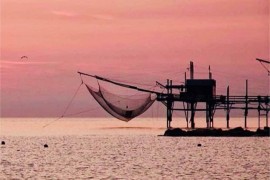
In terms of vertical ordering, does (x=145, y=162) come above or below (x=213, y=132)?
below

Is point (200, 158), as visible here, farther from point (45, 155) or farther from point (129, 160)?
point (45, 155)

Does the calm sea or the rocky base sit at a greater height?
the rocky base

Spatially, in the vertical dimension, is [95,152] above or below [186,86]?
below

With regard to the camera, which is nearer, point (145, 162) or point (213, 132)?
point (145, 162)

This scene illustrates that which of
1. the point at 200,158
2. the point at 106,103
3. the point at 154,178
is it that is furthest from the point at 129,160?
the point at 106,103

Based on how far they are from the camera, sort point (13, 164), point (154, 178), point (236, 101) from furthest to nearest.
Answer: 1. point (236, 101)
2. point (13, 164)
3. point (154, 178)

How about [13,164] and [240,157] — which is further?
[240,157]

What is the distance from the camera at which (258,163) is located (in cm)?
8750

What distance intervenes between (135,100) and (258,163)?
159 feet

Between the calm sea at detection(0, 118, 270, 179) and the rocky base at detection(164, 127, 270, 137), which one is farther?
the rocky base at detection(164, 127, 270, 137)

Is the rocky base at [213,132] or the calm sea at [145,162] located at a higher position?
the rocky base at [213,132]

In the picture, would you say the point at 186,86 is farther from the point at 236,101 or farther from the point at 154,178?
the point at 154,178

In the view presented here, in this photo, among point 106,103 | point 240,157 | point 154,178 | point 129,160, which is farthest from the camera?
point 106,103

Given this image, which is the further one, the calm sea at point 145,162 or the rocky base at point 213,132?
the rocky base at point 213,132
